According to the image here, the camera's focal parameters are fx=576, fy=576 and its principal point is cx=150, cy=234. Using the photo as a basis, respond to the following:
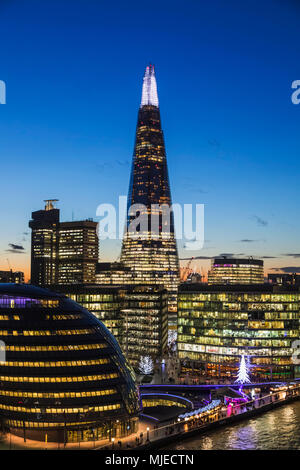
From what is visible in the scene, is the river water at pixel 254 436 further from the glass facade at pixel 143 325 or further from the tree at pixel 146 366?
the glass facade at pixel 143 325

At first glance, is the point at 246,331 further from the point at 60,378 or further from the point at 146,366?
the point at 60,378

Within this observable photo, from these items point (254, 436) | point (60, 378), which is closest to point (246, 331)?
point (254, 436)

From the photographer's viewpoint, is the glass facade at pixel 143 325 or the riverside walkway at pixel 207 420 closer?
the riverside walkway at pixel 207 420

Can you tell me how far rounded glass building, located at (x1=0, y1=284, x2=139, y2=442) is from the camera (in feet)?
331

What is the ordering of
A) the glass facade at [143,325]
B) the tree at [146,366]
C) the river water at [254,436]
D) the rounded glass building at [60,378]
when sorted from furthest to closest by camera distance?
1. the glass facade at [143,325]
2. the tree at [146,366]
3. the river water at [254,436]
4. the rounded glass building at [60,378]

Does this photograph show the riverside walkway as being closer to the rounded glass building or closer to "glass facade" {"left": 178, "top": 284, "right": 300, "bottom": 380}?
the rounded glass building

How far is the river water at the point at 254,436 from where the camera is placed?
10812 centimetres

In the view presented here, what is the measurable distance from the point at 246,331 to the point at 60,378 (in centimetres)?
8221

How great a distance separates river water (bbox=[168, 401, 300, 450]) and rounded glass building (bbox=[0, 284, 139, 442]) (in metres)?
13.2

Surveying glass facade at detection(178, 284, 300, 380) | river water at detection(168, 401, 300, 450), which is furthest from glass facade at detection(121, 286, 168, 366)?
river water at detection(168, 401, 300, 450)

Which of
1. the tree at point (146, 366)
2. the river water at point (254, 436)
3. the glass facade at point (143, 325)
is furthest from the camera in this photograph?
the glass facade at point (143, 325)

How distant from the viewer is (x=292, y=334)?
172000 mm

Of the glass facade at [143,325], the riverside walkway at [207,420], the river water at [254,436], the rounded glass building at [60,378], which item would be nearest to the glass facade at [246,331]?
the riverside walkway at [207,420]

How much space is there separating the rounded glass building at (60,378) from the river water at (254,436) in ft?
43.4
